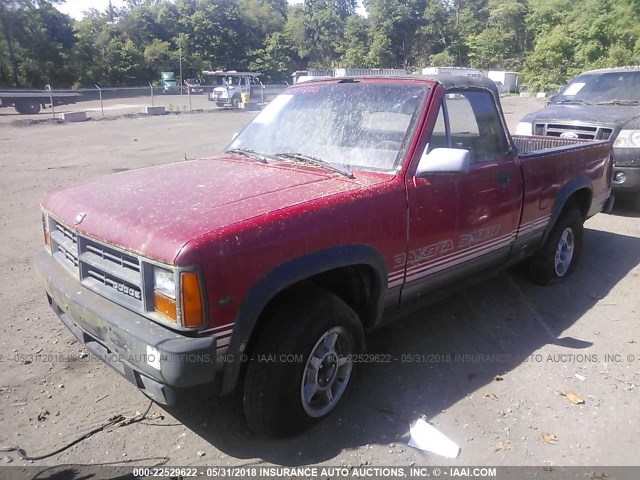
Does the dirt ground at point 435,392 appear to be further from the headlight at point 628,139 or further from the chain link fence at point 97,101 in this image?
the chain link fence at point 97,101

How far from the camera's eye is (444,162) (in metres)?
3.13

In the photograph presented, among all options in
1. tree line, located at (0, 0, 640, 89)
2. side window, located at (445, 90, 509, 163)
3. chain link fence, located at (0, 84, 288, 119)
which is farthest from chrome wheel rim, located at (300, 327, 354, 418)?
tree line, located at (0, 0, 640, 89)

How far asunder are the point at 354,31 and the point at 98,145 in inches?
3054

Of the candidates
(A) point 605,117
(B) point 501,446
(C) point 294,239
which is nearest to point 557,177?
(B) point 501,446

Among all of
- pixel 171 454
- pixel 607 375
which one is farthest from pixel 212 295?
pixel 607 375

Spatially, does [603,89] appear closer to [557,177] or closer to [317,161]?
[557,177]

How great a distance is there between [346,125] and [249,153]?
759 mm

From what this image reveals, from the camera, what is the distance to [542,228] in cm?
457

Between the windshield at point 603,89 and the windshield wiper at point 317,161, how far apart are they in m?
6.64

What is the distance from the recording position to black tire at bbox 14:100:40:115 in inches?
976

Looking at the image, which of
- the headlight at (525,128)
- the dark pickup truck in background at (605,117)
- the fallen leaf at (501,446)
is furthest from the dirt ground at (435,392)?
the headlight at (525,128)

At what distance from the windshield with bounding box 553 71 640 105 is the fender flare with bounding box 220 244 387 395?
7200mm

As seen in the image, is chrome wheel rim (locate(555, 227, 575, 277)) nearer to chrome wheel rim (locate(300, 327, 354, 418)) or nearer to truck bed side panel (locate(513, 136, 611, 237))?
truck bed side panel (locate(513, 136, 611, 237))

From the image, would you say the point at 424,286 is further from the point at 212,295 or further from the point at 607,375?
the point at 212,295
